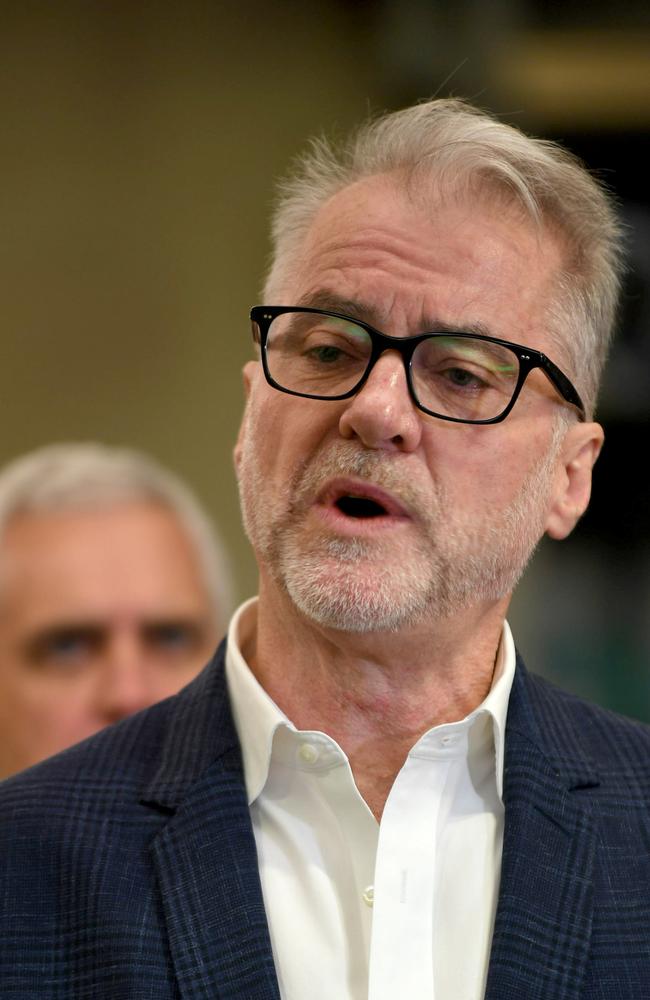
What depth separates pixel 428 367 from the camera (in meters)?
1.66

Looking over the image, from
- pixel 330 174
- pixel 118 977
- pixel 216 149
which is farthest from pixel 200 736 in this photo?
pixel 216 149

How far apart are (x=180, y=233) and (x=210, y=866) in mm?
4452

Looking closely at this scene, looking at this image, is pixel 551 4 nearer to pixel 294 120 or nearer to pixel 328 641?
pixel 294 120

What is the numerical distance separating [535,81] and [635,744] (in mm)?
3774

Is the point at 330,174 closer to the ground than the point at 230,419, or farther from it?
farther from it

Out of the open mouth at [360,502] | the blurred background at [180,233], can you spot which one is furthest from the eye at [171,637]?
the blurred background at [180,233]

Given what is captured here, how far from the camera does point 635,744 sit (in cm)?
175

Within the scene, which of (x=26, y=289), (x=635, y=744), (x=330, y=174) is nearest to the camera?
(x=635, y=744)

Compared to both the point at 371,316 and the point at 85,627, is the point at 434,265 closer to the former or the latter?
the point at 371,316

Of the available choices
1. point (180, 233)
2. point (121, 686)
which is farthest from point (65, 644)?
point (180, 233)

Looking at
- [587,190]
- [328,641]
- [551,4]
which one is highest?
[551,4]

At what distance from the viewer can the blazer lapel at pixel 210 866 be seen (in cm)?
144

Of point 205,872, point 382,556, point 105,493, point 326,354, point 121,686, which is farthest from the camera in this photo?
point 105,493

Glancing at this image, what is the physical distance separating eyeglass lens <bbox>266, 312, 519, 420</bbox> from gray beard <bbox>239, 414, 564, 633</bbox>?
10 centimetres
